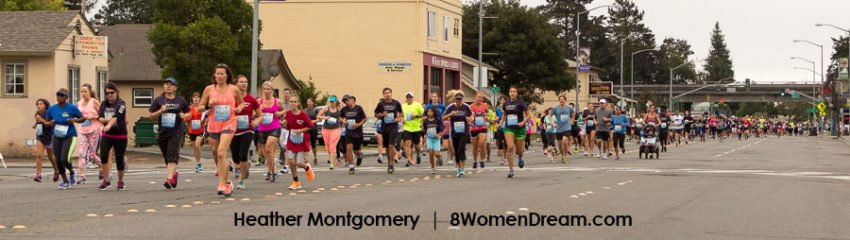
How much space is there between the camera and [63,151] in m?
16.9

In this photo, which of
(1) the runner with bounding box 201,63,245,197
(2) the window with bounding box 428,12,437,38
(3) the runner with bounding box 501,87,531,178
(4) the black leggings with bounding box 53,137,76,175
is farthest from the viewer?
(2) the window with bounding box 428,12,437,38

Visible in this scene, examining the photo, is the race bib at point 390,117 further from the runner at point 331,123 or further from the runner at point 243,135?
the runner at point 243,135

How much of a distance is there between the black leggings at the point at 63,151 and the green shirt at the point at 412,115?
757 centimetres

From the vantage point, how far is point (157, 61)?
135 feet

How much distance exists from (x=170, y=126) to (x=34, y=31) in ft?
56.7

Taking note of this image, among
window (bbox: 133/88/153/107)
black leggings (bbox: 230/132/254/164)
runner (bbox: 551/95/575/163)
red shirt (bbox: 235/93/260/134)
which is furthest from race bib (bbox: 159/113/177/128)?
window (bbox: 133/88/153/107)

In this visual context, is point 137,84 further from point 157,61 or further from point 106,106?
point 106,106

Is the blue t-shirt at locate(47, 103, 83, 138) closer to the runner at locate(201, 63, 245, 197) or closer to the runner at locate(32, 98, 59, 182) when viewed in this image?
the runner at locate(32, 98, 59, 182)

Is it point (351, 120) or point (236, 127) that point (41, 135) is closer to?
point (236, 127)

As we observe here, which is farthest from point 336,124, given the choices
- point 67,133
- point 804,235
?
point 804,235

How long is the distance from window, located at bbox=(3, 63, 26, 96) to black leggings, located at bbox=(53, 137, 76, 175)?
14.8m

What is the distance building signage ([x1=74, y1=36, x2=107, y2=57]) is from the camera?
31.2 metres

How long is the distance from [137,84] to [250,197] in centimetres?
3742

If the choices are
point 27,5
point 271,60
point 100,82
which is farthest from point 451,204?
point 27,5
